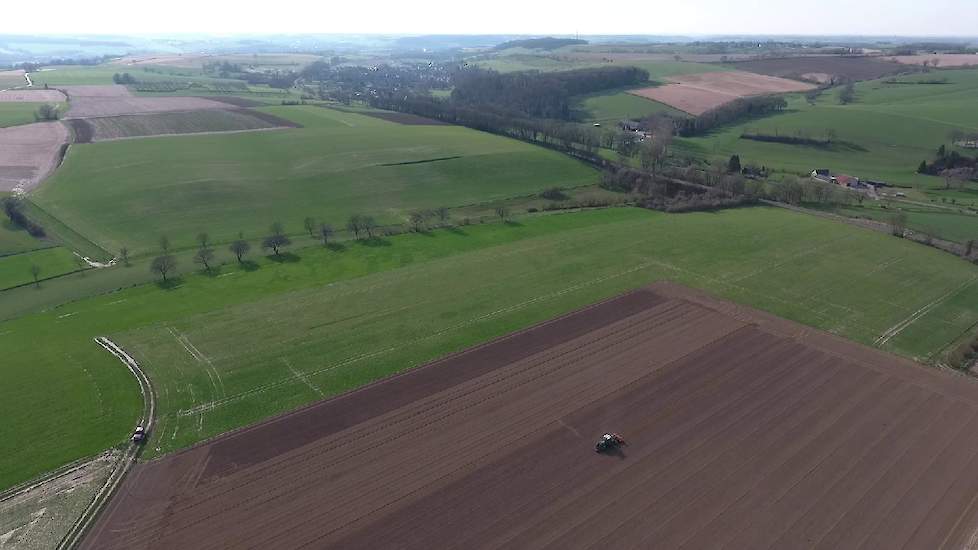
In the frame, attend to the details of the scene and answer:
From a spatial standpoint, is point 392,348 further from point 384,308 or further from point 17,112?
point 17,112

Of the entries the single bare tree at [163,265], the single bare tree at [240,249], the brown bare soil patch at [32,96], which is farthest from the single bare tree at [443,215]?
the brown bare soil patch at [32,96]

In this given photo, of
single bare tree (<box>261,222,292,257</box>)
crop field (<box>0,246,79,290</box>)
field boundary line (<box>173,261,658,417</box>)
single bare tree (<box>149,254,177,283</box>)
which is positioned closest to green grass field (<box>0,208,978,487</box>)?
field boundary line (<box>173,261,658,417</box>)

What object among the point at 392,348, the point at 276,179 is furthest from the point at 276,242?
the point at 276,179

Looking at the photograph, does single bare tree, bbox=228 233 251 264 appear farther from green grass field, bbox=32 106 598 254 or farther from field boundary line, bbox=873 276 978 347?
field boundary line, bbox=873 276 978 347

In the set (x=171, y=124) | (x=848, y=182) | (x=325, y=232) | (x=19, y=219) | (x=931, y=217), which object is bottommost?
(x=931, y=217)

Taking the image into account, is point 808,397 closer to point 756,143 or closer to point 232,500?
point 232,500

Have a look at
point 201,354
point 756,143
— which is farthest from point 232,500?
point 756,143

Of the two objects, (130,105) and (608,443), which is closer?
(608,443)
